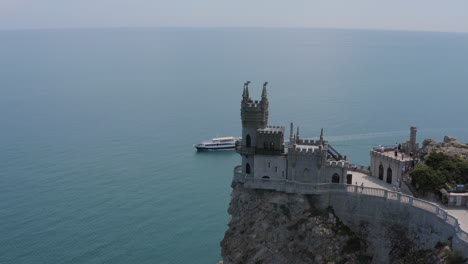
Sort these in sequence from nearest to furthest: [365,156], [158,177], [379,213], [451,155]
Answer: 1. [379,213]
2. [451,155]
3. [158,177]
4. [365,156]

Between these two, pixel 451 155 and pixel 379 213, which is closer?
pixel 379 213

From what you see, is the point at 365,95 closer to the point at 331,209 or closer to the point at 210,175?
the point at 210,175

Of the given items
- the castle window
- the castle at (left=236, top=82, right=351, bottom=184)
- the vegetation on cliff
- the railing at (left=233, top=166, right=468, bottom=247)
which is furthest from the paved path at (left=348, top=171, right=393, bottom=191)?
the castle window

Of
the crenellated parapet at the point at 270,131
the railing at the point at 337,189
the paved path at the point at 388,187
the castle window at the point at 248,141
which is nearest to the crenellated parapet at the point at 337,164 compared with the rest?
the railing at the point at 337,189

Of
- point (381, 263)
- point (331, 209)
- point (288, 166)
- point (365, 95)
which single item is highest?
→ point (365, 95)

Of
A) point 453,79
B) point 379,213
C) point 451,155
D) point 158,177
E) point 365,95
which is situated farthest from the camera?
point 453,79

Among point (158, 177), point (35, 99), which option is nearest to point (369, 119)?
point (158, 177)

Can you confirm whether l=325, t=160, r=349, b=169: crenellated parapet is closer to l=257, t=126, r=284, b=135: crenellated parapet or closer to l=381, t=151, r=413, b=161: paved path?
l=381, t=151, r=413, b=161: paved path
